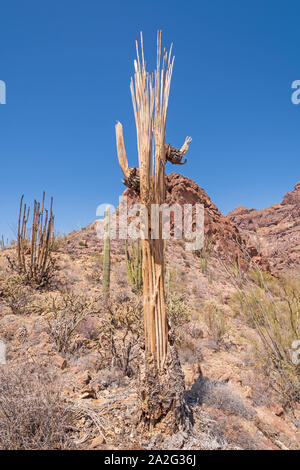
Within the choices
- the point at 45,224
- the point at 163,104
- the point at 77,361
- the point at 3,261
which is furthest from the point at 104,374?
the point at 3,261

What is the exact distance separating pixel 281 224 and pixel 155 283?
3493 cm

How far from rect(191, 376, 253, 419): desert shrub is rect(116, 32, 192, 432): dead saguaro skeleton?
737mm

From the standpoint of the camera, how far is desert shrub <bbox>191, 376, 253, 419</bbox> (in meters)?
2.75

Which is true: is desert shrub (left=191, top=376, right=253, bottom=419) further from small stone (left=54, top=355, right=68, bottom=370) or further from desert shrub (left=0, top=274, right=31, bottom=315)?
desert shrub (left=0, top=274, right=31, bottom=315)

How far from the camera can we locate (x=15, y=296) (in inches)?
230

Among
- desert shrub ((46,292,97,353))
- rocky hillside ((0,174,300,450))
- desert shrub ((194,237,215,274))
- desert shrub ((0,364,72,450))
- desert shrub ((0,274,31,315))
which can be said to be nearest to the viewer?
desert shrub ((0,364,72,450))

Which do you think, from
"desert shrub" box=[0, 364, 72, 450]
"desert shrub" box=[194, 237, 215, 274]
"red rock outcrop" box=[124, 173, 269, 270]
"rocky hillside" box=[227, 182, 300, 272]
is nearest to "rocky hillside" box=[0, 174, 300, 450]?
"desert shrub" box=[0, 364, 72, 450]

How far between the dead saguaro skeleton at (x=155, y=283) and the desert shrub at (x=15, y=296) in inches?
178

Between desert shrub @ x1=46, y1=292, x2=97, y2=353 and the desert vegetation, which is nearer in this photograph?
the desert vegetation

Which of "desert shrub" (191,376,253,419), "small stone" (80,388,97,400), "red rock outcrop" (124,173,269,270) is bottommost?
"desert shrub" (191,376,253,419)

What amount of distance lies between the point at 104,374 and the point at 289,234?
2980 centimetres

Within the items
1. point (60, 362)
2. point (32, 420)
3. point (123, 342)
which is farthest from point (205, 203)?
point (32, 420)

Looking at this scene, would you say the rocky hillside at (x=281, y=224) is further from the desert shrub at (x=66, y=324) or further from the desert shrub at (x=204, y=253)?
the desert shrub at (x=66, y=324)

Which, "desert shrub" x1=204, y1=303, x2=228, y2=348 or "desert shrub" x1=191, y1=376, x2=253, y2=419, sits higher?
"desert shrub" x1=204, y1=303, x2=228, y2=348
